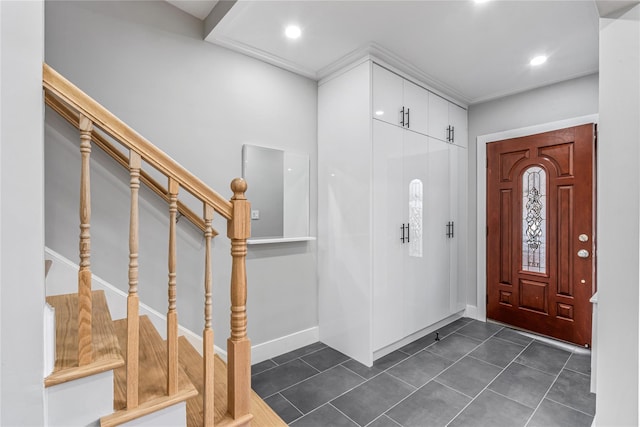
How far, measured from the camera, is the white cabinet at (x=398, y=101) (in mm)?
2521

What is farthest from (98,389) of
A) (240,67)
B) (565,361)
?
(565,361)

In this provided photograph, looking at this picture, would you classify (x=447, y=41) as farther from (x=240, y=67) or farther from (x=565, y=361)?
(x=565, y=361)

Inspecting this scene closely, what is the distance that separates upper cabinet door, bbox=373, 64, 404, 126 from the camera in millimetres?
2504

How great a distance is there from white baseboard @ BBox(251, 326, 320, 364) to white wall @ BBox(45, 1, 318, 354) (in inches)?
2.0

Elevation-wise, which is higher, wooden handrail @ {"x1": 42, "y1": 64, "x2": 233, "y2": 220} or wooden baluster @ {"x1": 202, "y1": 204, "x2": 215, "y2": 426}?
wooden handrail @ {"x1": 42, "y1": 64, "x2": 233, "y2": 220}

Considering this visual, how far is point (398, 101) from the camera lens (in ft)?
8.87

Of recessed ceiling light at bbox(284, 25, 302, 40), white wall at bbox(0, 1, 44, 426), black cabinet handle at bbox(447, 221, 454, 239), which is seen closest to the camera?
white wall at bbox(0, 1, 44, 426)

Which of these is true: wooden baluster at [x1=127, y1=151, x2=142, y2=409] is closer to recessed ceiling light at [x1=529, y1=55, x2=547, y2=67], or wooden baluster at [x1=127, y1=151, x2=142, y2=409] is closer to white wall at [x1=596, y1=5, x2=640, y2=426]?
white wall at [x1=596, y1=5, x2=640, y2=426]

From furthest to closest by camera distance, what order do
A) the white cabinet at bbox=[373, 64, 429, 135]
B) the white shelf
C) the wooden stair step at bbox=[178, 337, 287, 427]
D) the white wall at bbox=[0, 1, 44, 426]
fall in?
1. the white cabinet at bbox=[373, 64, 429, 135]
2. the white shelf
3. the wooden stair step at bbox=[178, 337, 287, 427]
4. the white wall at bbox=[0, 1, 44, 426]

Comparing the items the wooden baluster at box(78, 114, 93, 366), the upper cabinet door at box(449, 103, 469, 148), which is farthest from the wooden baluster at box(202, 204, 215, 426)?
the upper cabinet door at box(449, 103, 469, 148)

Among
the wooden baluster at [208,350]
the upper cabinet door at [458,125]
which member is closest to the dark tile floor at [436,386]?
the wooden baluster at [208,350]

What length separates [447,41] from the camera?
2.31m

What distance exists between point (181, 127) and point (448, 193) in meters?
2.72

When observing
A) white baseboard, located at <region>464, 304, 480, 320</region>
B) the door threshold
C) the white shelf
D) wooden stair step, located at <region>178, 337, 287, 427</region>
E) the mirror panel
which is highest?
the mirror panel
